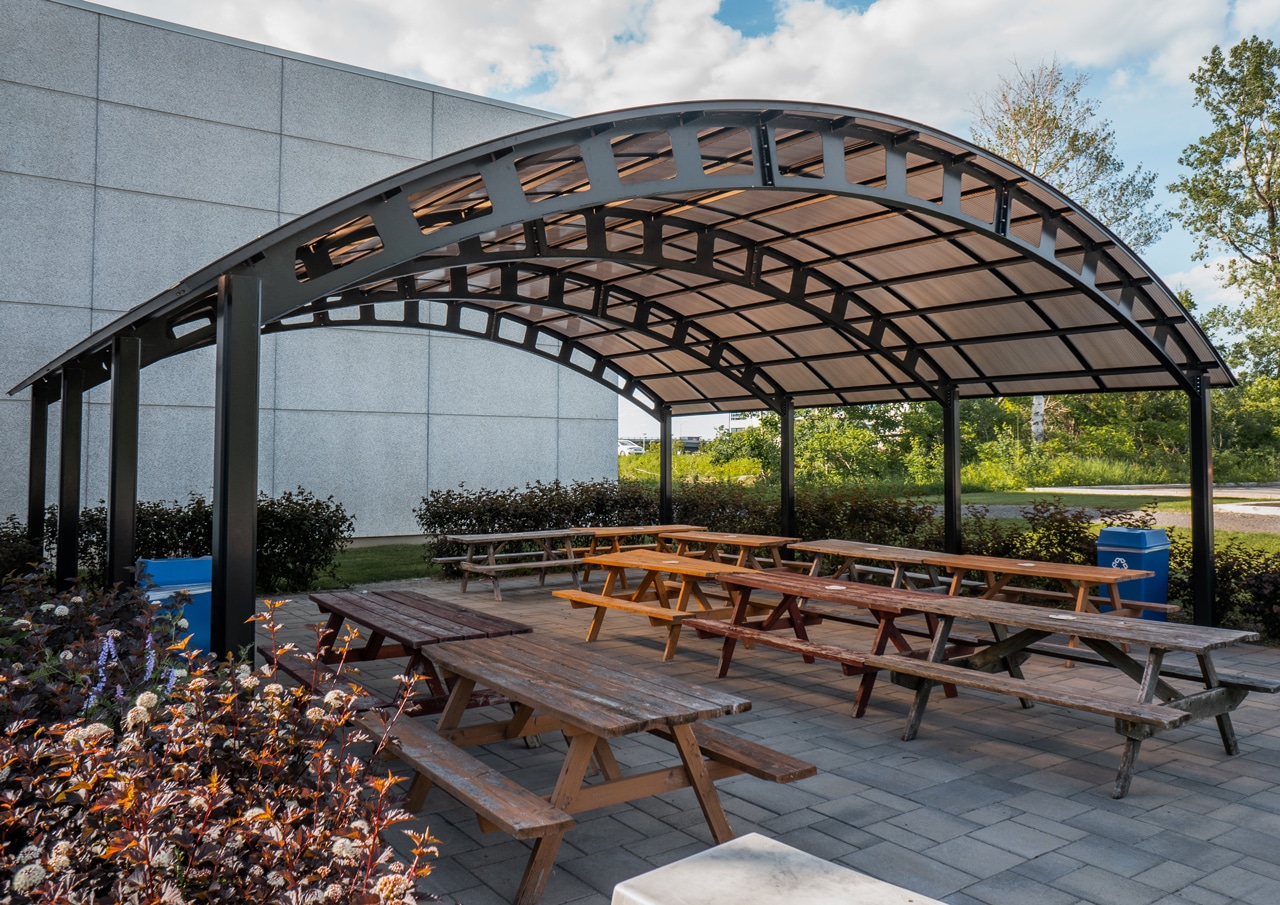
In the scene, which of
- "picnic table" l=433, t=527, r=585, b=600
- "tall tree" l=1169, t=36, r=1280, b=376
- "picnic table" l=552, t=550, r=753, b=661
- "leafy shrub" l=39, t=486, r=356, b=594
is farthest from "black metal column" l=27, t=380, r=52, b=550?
"tall tree" l=1169, t=36, r=1280, b=376

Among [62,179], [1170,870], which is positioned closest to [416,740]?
[1170,870]

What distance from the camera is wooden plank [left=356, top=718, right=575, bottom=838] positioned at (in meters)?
3.05

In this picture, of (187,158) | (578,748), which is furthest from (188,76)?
(578,748)

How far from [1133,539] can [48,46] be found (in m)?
15.4

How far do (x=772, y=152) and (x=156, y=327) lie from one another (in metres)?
4.26

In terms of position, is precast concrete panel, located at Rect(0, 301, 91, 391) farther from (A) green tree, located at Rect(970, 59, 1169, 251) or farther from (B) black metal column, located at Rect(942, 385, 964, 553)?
(A) green tree, located at Rect(970, 59, 1169, 251)

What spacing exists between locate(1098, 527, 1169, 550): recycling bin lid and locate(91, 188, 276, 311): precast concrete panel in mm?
12644

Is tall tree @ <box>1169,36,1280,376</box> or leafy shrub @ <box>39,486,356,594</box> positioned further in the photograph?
tall tree @ <box>1169,36,1280,376</box>

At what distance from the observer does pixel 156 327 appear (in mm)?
5688

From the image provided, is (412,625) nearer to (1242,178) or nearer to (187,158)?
(187,158)

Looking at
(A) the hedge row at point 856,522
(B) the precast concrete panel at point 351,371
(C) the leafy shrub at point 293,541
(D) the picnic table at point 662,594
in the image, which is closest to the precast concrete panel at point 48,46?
(B) the precast concrete panel at point 351,371

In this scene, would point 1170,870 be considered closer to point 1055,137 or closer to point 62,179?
point 62,179

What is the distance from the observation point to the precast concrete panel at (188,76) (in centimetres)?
1324

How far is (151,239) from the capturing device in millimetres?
13578
